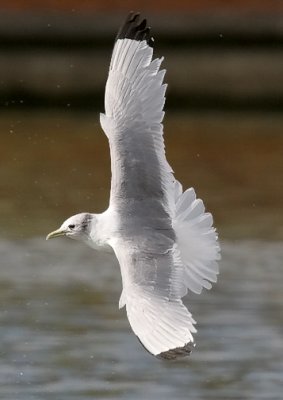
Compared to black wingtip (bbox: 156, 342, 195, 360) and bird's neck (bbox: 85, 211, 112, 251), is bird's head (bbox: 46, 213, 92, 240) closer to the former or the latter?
bird's neck (bbox: 85, 211, 112, 251)

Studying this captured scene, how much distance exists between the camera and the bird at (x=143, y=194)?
17.3ft

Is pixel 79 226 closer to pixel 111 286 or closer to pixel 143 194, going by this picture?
pixel 143 194

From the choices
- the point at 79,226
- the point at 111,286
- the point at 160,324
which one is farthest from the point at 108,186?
the point at 160,324

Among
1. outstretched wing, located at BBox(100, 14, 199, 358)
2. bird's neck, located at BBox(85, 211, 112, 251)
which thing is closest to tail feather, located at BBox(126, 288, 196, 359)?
outstretched wing, located at BBox(100, 14, 199, 358)

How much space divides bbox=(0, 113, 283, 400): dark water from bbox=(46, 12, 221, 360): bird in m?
0.94

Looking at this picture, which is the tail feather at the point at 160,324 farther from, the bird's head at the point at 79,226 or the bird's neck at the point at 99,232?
the bird's head at the point at 79,226

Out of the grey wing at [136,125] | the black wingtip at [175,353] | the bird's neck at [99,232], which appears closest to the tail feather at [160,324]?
the black wingtip at [175,353]

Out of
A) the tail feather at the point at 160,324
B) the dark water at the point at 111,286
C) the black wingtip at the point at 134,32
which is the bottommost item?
the dark water at the point at 111,286

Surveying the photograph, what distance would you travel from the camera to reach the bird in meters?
5.27

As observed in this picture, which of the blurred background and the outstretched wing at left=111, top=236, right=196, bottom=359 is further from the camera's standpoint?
the blurred background

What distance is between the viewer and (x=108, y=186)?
1088cm

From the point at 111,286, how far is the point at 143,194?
9.27 feet

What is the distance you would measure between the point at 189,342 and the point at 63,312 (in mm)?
2943

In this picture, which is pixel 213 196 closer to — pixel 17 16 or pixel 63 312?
pixel 63 312
